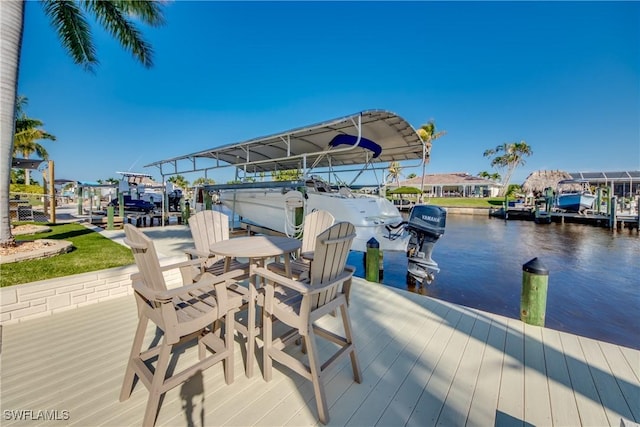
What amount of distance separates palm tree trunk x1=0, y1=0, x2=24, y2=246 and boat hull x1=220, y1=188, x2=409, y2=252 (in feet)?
14.0

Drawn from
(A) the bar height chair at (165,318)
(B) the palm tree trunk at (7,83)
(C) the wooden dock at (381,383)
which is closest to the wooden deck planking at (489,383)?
(C) the wooden dock at (381,383)

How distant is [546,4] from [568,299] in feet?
30.0

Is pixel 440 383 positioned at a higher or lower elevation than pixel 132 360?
lower

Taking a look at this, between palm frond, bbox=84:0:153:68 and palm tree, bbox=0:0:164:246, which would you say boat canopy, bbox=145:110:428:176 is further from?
palm tree, bbox=0:0:164:246

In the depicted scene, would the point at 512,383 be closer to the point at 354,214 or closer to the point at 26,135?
the point at 354,214

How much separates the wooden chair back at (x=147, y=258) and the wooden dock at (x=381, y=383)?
0.79 m

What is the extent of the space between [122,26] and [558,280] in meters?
12.4

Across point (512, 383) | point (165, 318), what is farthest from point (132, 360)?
point (512, 383)

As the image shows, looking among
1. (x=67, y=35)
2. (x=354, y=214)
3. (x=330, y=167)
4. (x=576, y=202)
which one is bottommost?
(x=354, y=214)

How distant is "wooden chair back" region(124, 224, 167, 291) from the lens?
1.42m

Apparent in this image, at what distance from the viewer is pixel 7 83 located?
3.74m

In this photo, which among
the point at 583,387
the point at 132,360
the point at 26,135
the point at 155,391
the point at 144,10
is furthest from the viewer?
the point at 26,135

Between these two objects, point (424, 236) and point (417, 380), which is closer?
point (417, 380)

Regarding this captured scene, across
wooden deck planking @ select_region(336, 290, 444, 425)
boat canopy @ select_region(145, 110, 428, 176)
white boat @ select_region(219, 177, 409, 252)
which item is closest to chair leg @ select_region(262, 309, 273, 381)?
wooden deck planking @ select_region(336, 290, 444, 425)
